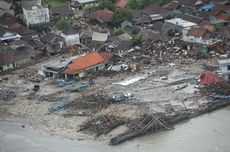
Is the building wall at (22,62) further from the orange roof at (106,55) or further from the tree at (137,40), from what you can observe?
the tree at (137,40)

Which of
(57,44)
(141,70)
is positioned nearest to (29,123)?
(141,70)

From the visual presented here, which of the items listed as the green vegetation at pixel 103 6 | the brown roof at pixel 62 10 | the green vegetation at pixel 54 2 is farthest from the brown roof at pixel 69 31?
the green vegetation at pixel 54 2

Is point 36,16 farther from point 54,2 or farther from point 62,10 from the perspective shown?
point 54,2

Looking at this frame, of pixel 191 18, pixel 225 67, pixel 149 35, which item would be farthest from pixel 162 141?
pixel 191 18

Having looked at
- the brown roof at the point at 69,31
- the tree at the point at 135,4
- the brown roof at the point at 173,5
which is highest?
the brown roof at the point at 173,5

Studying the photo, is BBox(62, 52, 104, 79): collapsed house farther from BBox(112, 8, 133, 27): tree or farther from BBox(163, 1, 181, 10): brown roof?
BBox(163, 1, 181, 10): brown roof

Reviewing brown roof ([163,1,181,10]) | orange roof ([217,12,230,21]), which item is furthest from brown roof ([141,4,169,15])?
orange roof ([217,12,230,21])
